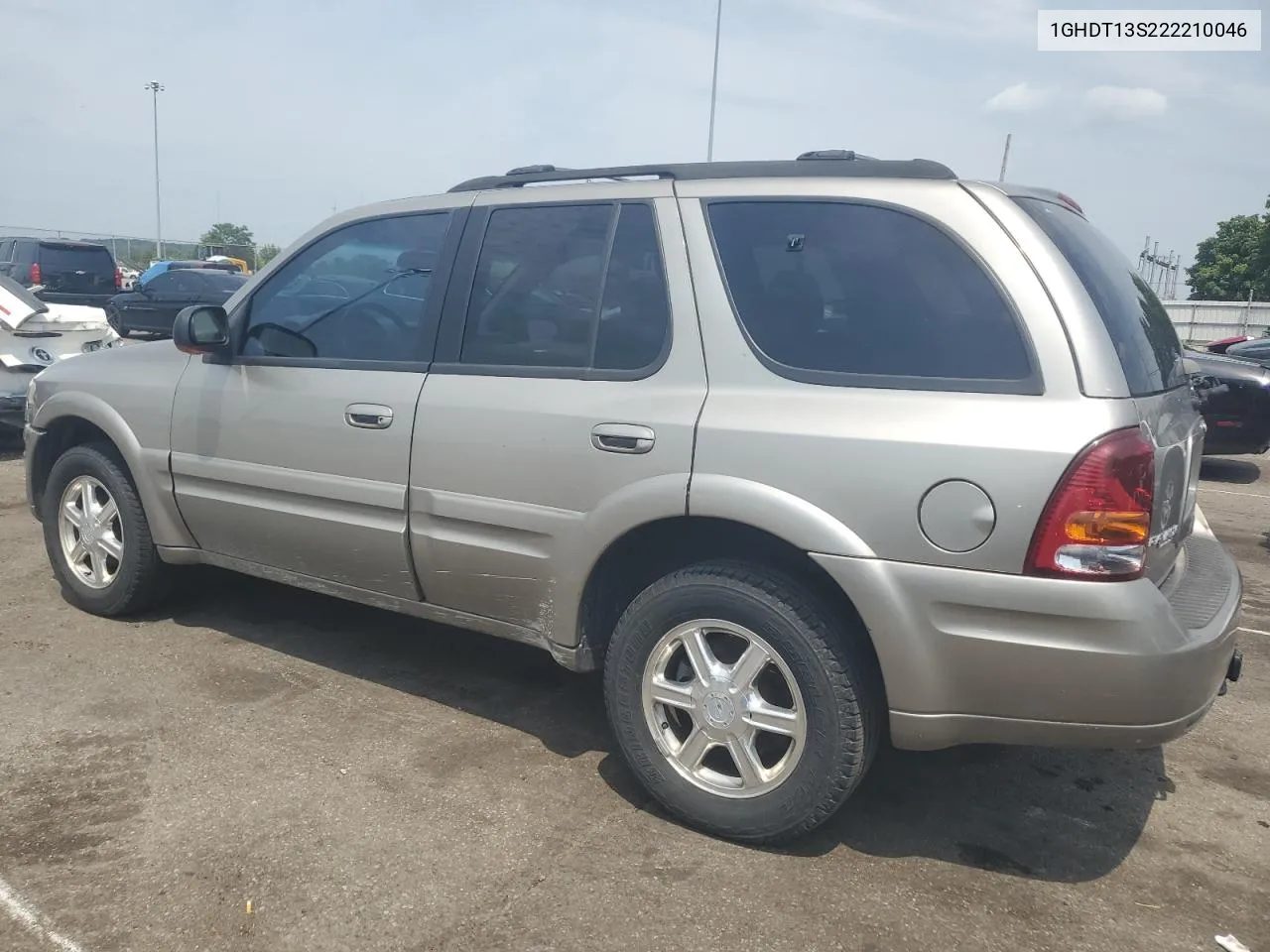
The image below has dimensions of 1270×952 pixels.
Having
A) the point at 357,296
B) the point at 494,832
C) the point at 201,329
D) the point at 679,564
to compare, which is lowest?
the point at 494,832

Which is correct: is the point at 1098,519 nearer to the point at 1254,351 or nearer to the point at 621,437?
the point at 621,437

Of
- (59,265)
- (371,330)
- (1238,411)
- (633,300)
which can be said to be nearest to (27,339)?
(371,330)

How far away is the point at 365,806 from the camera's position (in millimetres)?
3117

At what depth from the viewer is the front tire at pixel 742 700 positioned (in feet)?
9.03

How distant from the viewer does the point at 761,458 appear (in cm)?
279

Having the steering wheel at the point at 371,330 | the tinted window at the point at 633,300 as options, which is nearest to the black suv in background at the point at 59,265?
the steering wheel at the point at 371,330

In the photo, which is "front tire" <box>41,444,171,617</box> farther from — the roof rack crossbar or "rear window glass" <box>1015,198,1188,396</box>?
"rear window glass" <box>1015,198,1188,396</box>

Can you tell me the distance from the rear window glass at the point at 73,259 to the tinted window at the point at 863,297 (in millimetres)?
19497

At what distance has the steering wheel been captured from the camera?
3.67 m

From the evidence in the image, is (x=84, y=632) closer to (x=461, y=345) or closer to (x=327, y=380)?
(x=327, y=380)

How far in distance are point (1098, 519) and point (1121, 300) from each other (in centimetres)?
76

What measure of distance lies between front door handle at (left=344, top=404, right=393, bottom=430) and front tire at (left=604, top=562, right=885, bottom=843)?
3.64ft

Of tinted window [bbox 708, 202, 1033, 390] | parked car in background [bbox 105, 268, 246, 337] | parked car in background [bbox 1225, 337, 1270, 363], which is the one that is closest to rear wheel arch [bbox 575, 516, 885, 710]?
tinted window [bbox 708, 202, 1033, 390]

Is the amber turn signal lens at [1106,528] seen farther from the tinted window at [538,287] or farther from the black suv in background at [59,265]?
the black suv in background at [59,265]
